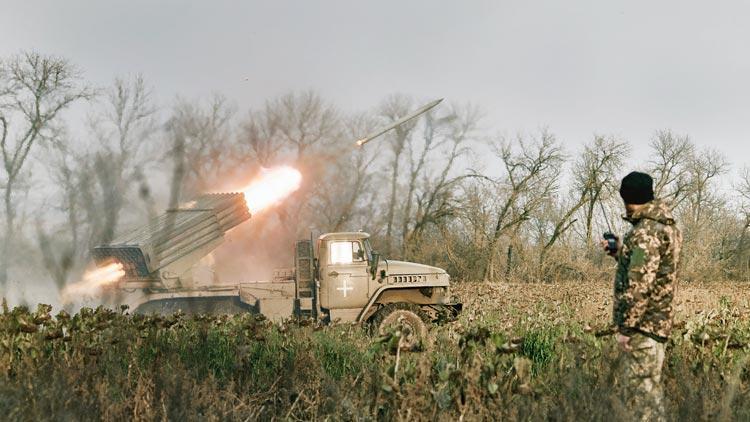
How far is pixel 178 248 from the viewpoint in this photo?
14750mm

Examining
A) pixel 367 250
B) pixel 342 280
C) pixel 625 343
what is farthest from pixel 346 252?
pixel 625 343

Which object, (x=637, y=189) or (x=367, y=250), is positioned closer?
(x=637, y=189)

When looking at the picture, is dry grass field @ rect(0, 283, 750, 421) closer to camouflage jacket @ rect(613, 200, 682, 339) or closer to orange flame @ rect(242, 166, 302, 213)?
camouflage jacket @ rect(613, 200, 682, 339)

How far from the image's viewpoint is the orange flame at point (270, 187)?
1786 centimetres

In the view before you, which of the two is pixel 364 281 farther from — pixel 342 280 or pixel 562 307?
pixel 562 307

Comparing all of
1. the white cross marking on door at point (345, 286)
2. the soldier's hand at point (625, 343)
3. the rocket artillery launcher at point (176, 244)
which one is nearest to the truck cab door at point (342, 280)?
the white cross marking on door at point (345, 286)

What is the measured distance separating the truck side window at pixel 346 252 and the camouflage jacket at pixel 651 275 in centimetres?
787

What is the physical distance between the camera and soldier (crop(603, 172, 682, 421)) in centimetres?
536

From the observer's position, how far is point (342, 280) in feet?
42.2

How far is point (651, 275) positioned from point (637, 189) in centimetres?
70

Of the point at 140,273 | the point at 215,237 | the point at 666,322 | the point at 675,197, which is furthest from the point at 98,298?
the point at 675,197

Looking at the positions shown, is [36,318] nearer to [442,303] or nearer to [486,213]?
[442,303]

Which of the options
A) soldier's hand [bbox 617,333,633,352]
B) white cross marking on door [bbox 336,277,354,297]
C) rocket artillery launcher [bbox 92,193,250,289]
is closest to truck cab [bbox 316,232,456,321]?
white cross marking on door [bbox 336,277,354,297]

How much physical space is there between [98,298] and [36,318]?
856 cm
